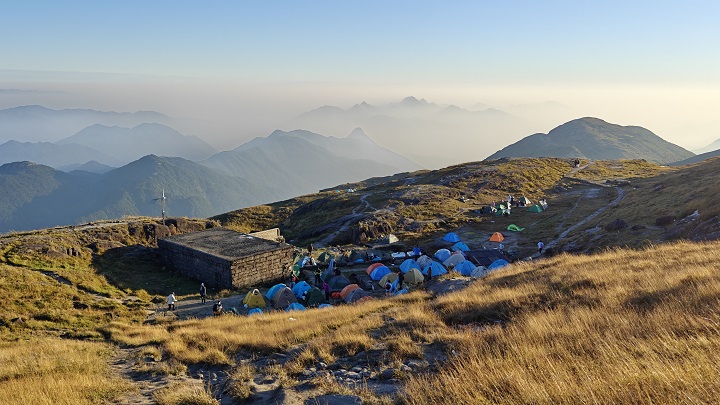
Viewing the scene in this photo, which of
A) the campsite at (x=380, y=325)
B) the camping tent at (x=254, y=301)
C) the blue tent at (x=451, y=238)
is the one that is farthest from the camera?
the blue tent at (x=451, y=238)

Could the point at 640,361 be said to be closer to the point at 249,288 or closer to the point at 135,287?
the point at 249,288

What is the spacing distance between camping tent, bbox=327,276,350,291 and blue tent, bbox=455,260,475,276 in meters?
8.18

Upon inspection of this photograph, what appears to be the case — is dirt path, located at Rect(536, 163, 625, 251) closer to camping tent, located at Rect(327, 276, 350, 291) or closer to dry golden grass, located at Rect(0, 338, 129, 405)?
camping tent, located at Rect(327, 276, 350, 291)

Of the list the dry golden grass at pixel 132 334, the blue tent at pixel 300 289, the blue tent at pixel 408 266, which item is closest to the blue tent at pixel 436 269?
the blue tent at pixel 408 266

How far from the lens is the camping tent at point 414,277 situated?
28.7m

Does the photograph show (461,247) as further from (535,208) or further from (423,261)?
(535,208)

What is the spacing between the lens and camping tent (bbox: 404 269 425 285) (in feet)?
94.3

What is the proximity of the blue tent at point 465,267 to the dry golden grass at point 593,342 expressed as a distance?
15903mm

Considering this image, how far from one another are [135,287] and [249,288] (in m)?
7.84

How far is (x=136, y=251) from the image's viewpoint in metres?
34.7

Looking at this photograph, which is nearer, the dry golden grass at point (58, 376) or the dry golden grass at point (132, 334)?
the dry golden grass at point (58, 376)

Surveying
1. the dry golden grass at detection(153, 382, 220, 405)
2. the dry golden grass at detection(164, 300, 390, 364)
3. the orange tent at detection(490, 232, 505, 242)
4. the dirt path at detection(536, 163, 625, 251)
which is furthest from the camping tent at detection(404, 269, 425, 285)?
the dry golden grass at detection(153, 382, 220, 405)

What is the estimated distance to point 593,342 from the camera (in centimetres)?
689

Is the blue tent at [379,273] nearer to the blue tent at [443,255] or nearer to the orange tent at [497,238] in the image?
the blue tent at [443,255]
